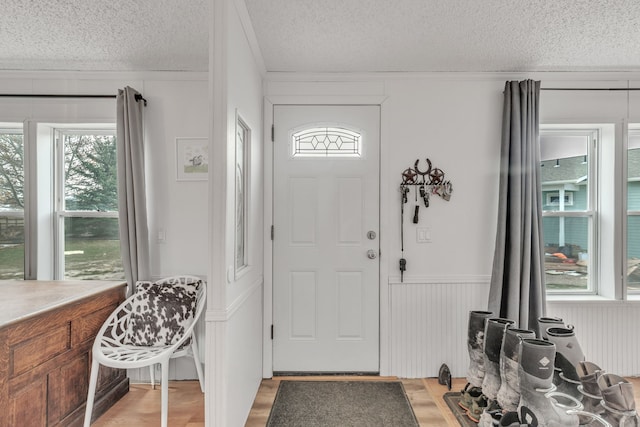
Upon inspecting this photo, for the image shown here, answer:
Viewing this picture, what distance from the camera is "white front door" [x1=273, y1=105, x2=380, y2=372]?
282cm

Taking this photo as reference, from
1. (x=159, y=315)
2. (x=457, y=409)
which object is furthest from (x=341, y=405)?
(x=159, y=315)

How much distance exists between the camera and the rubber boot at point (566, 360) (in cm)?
187

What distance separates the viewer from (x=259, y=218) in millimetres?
2729

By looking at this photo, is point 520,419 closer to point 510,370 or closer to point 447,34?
point 510,370

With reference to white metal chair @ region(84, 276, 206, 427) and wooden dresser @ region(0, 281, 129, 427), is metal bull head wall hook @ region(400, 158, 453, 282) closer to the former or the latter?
white metal chair @ region(84, 276, 206, 427)

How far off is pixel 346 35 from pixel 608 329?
310cm

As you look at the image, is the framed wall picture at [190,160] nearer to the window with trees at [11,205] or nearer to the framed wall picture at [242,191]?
the framed wall picture at [242,191]

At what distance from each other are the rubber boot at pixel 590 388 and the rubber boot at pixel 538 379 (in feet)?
0.51

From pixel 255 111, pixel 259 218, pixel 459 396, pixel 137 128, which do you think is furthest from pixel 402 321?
pixel 137 128

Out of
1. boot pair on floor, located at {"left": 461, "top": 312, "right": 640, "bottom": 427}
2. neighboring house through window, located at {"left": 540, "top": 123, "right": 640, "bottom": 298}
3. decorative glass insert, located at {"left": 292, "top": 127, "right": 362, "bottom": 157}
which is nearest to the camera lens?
boot pair on floor, located at {"left": 461, "top": 312, "right": 640, "bottom": 427}

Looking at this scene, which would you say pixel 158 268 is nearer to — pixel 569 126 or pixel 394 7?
pixel 394 7

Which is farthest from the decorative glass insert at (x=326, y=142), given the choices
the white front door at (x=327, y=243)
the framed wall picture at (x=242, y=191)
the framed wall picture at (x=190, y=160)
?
the framed wall picture at (x=190, y=160)

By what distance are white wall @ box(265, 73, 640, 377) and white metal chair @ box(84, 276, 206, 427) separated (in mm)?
1479

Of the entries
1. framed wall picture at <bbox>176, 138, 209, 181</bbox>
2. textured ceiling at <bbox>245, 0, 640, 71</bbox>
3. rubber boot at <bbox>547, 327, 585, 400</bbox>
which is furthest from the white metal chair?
rubber boot at <bbox>547, 327, 585, 400</bbox>
